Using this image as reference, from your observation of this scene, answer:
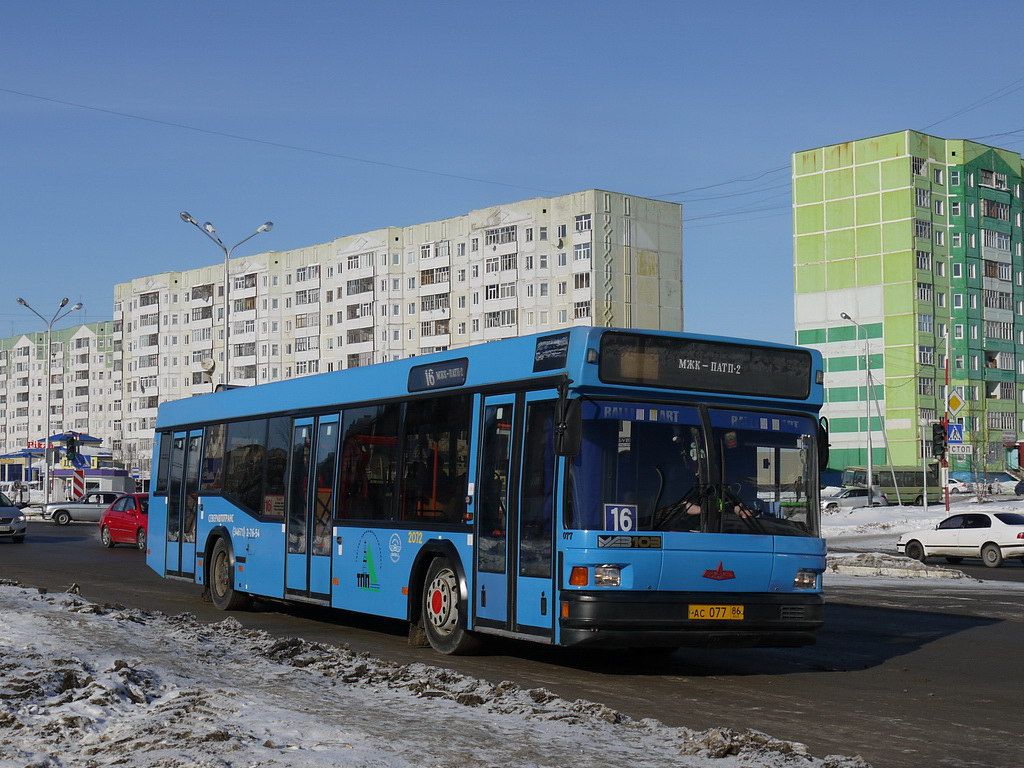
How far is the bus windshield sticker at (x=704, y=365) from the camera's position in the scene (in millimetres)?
11570

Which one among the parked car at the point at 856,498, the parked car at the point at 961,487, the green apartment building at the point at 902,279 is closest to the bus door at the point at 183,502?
the parked car at the point at 856,498

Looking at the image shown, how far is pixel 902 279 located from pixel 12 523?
85.9 meters

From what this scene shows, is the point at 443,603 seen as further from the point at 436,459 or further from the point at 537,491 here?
the point at 537,491

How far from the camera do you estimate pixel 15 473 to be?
16712 centimetres

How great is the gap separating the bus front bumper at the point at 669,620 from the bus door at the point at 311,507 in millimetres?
5134

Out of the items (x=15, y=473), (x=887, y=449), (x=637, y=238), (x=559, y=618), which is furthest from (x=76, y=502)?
(x=15, y=473)

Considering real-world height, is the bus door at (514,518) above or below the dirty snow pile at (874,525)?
above

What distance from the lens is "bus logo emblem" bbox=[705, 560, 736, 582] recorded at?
37.3 ft

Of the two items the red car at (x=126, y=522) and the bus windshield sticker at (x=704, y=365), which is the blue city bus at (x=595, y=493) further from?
the red car at (x=126, y=522)

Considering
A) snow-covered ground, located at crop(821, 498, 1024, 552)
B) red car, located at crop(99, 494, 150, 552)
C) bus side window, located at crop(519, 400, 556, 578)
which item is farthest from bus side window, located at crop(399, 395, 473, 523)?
snow-covered ground, located at crop(821, 498, 1024, 552)

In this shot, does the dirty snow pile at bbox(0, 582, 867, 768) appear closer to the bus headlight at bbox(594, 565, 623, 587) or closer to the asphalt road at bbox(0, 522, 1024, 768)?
the asphalt road at bbox(0, 522, 1024, 768)

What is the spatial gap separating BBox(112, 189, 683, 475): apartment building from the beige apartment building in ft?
0.37

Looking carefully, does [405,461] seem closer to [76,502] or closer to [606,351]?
[606,351]

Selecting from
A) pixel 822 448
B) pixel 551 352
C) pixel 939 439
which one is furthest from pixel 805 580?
pixel 939 439
